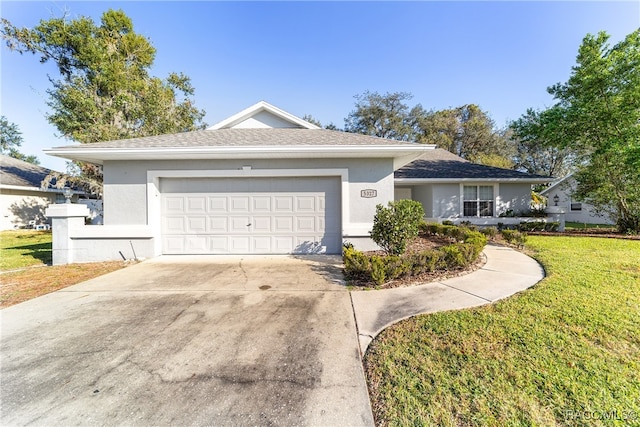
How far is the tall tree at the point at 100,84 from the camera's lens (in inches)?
579

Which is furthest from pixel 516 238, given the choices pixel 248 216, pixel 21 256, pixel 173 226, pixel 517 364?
pixel 21 256

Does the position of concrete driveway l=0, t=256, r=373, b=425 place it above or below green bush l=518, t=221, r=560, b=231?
below

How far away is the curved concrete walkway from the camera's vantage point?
144 inches

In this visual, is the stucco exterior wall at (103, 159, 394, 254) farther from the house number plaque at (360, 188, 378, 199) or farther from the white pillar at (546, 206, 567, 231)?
the white pillar at (546, 206, 567, 231)

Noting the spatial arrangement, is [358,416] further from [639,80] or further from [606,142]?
[639,80]

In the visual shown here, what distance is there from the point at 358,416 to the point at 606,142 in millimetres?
15467

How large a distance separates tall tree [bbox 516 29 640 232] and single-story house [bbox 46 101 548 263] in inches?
376

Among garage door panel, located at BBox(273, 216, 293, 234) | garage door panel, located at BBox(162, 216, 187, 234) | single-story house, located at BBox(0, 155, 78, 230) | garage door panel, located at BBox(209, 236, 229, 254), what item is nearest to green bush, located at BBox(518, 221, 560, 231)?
garage door panel, located at BBox(273, 216, 293, 234)

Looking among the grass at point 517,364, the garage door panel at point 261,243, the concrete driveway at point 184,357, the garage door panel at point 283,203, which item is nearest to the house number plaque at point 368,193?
the garage door panel at point 283,203

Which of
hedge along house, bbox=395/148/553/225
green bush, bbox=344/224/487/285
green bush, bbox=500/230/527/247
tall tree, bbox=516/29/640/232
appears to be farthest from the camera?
hedge along house, bbox=395/148/553/225

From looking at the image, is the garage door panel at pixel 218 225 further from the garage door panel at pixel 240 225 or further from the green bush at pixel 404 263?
the green bush at pixel 404 263

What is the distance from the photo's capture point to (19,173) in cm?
1786

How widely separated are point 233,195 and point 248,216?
0.81 metres

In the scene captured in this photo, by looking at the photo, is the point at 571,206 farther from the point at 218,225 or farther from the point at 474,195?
the point at 218,225
